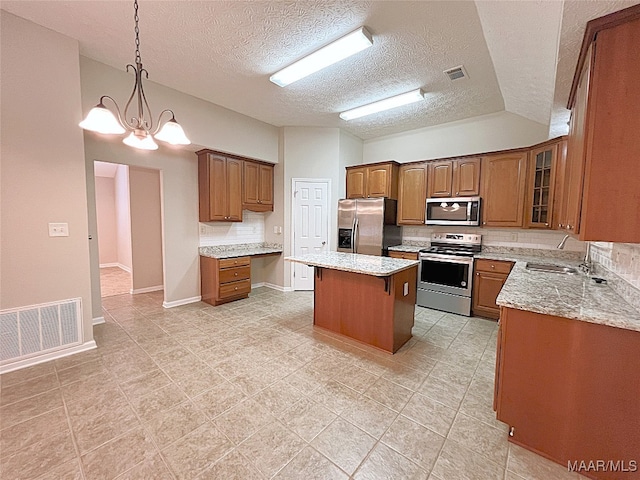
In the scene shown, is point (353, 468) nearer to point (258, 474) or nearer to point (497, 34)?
point (258, 474)

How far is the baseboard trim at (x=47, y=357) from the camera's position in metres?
2.35

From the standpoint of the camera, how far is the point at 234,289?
4.34 metres

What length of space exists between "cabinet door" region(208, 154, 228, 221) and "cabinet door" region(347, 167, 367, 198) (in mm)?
2343

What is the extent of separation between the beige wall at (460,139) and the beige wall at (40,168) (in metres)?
4.73

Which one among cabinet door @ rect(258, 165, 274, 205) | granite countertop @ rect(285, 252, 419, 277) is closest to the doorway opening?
cabinet door @ rect(258, 165, 274, 205)

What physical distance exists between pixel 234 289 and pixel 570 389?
13.4 feet

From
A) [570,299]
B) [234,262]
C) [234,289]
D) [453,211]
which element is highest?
[453,211]

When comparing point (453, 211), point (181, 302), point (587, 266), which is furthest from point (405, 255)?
point (181, 302)

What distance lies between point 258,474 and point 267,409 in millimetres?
505

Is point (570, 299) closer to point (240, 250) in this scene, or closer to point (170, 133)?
point (170, 133)

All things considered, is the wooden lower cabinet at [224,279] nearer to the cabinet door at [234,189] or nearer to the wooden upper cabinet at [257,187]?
the cabinet door at [234,189]

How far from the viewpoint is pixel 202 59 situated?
2844 millimetres

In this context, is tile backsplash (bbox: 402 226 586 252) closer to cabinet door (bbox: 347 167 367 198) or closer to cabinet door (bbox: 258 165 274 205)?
cabinet door (bbox: 347 167 367 198)

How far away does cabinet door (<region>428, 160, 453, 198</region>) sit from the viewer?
14.0 ft
